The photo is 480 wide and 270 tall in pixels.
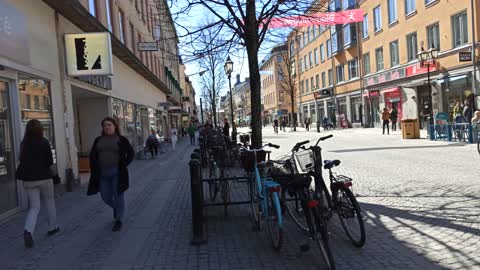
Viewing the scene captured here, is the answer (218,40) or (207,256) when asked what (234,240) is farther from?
(218,40)

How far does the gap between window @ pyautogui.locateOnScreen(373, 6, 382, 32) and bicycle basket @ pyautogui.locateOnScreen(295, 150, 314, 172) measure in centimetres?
3172

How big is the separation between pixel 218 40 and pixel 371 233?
5711 mm

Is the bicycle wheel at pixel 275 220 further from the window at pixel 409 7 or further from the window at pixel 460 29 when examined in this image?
the window at pixel 409 7

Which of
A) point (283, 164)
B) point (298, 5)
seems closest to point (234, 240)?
point (283, 164)

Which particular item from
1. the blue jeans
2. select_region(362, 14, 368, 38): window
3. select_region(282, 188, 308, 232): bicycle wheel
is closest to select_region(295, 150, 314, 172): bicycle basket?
select_region(282, 188, 308, 232): bicycle wheel

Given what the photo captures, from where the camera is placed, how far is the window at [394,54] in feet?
106

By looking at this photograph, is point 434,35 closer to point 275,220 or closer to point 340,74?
point 340,74

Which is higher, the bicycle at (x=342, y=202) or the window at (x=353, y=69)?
the window at (x=353, y=69)

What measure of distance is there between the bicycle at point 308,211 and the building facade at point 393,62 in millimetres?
5604

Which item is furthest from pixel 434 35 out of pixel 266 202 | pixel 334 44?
pixel 266 202

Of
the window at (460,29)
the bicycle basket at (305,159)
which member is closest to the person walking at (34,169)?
the bicycle basket at (305,159)

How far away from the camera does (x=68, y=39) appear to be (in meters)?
11.8

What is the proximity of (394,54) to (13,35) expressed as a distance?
1150 inches

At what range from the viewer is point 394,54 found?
108ft
